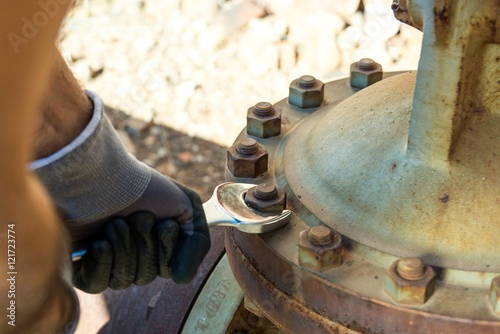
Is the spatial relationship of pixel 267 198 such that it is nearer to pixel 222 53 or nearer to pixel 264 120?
pixel 264 120

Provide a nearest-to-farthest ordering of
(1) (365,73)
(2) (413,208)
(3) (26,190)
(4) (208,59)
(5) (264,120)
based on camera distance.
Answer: (3) (26,190), (2) (413,208), (5) (264,120), (1) (365,73), (4) (208,59)

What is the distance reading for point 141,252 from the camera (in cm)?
141

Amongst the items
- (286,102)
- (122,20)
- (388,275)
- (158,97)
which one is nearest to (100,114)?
(286,102)

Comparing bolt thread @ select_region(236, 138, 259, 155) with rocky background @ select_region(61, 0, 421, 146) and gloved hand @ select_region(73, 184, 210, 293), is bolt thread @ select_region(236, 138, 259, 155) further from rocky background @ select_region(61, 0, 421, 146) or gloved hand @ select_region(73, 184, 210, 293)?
rocky background @ select_region(61, 0, 421, 146)

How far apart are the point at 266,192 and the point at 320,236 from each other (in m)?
0.15

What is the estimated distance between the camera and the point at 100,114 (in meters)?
1.45

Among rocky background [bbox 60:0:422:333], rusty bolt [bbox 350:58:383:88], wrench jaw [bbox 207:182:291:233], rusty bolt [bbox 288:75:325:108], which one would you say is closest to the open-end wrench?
wrench jaw [bbox 207:182:291:233]

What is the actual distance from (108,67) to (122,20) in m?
0.42

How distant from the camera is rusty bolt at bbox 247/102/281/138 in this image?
4.60 feet

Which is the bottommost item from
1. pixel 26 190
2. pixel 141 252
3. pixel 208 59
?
pixel 208 59

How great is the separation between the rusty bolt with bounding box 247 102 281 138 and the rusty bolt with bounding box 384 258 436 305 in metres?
0.44

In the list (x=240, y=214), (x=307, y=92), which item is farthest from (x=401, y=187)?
(x=307, y=92)

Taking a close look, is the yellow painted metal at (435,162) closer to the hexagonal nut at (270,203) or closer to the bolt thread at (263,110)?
the hexagonal nut at (270,203)

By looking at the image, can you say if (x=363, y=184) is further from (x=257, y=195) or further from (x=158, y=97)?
(x=158, y=97)
